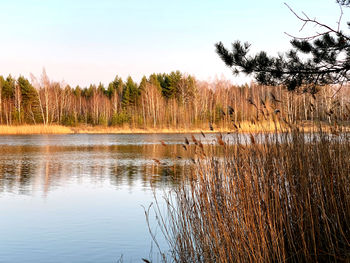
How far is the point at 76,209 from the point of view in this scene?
382 inches

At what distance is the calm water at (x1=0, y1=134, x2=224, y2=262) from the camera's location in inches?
260

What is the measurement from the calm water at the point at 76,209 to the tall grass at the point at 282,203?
65 centimetres

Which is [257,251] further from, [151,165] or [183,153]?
[183,153]

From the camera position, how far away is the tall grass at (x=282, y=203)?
12.2ft

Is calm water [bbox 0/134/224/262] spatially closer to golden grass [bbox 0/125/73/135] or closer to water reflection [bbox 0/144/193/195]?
water reflection [bbox 0/144/193/195]

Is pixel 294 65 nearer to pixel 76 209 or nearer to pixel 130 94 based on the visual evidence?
pixel 76 209

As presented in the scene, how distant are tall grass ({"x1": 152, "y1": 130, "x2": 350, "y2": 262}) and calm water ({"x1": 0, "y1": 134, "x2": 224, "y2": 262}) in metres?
0.65

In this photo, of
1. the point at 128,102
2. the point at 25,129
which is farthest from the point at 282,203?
the point at 128,102

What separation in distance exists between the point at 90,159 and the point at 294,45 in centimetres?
1578

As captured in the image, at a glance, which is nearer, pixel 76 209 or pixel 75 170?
pixel 76 209

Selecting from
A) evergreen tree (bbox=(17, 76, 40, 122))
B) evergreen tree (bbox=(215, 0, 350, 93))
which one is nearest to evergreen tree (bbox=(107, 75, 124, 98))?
evergreen tree (bbox=(17, 76, 40, 122))

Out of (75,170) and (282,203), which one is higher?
(282,203)

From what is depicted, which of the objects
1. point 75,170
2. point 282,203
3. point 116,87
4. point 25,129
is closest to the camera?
point 282,203

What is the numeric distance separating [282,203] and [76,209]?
651 cm
